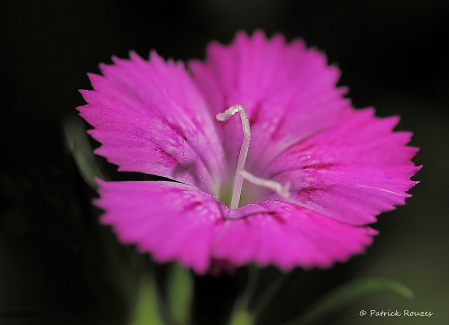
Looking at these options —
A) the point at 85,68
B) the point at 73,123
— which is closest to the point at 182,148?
the point at 73,123

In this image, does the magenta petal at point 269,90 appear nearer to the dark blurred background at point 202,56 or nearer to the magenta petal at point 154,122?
the magenta petal at point 154,122

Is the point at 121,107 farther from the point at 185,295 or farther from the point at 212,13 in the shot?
the point at 212,13

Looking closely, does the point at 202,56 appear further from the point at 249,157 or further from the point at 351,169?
the point at 351,169

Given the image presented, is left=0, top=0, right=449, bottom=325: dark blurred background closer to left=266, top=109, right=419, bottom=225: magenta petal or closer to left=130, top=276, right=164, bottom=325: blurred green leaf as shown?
left=130, top=276, right=164, bottom=325: blurred green leaf

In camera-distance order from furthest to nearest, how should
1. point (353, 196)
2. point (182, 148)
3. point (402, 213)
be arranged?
point (402, 213), point (182, 148), point (353, 196)

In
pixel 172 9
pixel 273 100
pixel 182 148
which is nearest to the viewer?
pixel 182 148

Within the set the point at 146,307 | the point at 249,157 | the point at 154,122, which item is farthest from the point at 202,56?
the point at 146,307

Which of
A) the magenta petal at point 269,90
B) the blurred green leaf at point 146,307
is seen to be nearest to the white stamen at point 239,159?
the magenta petal at point 269,90
